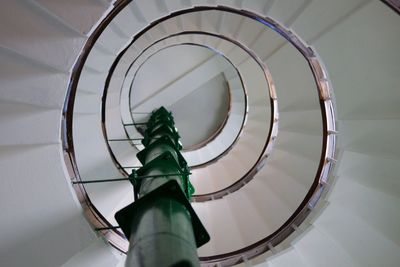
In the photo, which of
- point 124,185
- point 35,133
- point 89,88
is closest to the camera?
point 35,133

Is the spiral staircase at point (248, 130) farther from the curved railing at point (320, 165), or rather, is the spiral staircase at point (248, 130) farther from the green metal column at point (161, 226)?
the green metal column at point (161, 226)

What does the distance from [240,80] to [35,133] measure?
528 cm

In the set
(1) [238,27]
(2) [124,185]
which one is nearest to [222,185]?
(2) [124,185]

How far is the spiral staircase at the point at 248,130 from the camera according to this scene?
2.40 meters

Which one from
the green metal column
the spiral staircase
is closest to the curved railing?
the spiral staircase

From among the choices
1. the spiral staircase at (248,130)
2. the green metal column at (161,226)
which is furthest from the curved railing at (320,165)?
the green metal column at (161,226)

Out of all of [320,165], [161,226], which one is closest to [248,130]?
[320,165]

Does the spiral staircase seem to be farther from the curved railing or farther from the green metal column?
the green metal column

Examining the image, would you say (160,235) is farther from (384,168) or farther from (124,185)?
(124,185)

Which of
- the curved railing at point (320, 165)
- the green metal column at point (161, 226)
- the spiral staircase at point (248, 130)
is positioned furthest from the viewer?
the curved railing at point (320, 165)

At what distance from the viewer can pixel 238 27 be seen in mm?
4918

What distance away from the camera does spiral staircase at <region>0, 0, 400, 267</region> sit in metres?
2.40

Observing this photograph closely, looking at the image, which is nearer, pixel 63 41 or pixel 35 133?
pixel 63 41

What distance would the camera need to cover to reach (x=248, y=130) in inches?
267
